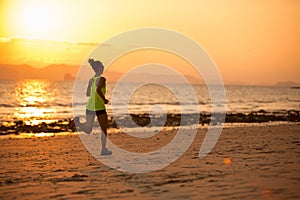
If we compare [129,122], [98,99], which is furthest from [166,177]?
[129,122]

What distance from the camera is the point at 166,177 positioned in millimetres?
7984

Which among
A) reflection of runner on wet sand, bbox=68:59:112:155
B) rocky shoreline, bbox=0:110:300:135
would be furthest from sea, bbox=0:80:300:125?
reflection of runner on wet sand, bbox=68:59:112:155

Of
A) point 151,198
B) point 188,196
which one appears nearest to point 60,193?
point 151,198

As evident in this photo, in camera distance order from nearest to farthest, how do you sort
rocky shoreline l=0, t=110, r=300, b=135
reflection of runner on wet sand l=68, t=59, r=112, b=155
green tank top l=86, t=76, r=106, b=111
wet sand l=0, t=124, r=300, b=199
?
wet sand l=0, t=124, r=300, b=199 → reflection of runner on wet sand l=68, t=59, r=112, b=155 → green tank top l=86, t=76, r=106, b=111 → rocky shoreline l=0, t=110, r=300, b=135

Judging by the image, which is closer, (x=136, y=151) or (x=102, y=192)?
(x=102, y=192)

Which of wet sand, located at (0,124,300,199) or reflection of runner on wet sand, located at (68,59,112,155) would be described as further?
reflection of runner on wet sand, located at (68,59,112,155)

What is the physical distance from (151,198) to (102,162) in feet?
11.8

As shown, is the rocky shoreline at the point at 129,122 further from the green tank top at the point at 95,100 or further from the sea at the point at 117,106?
the green tank top at the point at 95,100

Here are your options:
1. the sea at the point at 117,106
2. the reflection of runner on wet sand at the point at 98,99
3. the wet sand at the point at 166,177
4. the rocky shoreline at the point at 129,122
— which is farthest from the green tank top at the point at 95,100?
the sea at the point at 117,106

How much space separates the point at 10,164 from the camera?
32.7ft

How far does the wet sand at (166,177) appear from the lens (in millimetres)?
6746

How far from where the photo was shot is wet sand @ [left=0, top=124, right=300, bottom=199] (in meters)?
6.75

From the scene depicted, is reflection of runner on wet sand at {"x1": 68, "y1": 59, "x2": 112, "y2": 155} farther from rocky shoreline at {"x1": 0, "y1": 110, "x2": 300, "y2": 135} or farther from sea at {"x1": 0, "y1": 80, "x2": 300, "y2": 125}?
sea at {"x1": 0, "y1": 80, "x2": 300, "y2": 125}

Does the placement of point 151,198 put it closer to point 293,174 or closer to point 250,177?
point 250,177
